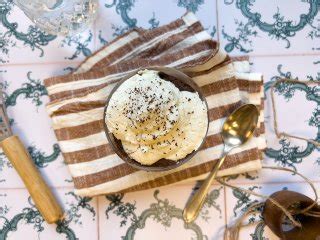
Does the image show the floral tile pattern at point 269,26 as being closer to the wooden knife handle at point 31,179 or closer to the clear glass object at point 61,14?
the clear glass object at point 61,14

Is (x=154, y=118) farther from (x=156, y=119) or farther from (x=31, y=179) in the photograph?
(x=31, y=179)

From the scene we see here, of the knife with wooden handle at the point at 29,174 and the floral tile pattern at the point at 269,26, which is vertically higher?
the floral tile pattern at the point at 269,26

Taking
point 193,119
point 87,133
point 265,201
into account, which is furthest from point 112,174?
point 265,201

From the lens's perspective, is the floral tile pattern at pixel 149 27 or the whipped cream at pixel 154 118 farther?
the floral tile pattern at pixel 149 27

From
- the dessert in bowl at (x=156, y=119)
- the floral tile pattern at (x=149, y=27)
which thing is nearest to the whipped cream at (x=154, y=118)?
the dessert in bowl at (x=156, y=119)

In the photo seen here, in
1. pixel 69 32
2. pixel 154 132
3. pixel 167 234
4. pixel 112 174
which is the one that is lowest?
pixel 167 234

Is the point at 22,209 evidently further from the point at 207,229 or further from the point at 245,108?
the point at 245,108

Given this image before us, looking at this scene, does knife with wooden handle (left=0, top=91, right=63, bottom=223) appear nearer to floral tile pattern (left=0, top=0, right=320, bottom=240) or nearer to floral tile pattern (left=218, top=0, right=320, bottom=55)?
floral tile pattern (left=0, top=0, right=320, bottom=240)
